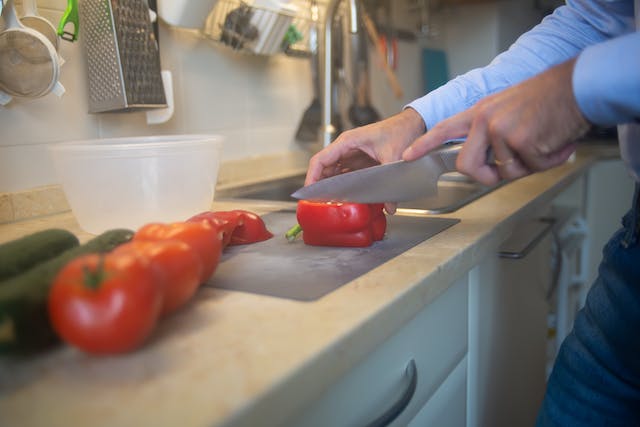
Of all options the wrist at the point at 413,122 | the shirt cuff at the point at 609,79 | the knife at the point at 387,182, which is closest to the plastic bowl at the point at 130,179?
the knife at the point at 387,182

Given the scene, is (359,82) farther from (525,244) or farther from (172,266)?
(172,266)

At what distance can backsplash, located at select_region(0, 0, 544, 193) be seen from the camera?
91 cm

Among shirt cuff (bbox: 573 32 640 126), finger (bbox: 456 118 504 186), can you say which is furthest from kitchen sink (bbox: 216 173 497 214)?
shirt cuff (bbox: 573 32 640 126)

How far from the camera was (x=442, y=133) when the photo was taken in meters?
0.62

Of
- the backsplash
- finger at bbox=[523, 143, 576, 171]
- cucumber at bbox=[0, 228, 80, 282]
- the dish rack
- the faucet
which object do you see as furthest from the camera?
the faucet

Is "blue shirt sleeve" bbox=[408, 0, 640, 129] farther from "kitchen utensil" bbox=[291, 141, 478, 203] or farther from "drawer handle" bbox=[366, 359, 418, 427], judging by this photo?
"drawer handle" bbox=[366, 359, 418, 427]

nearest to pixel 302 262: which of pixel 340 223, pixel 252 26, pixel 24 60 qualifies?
pixel 340 223

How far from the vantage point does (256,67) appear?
1438 millimetres

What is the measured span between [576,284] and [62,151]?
5.53 feet

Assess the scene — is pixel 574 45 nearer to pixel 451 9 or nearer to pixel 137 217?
pixel 137 217

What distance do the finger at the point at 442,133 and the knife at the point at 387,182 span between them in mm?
24

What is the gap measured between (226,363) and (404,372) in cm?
28

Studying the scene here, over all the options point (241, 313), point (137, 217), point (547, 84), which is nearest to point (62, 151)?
point (137, 217)

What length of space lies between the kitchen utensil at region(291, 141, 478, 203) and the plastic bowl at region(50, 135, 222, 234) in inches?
7.3
